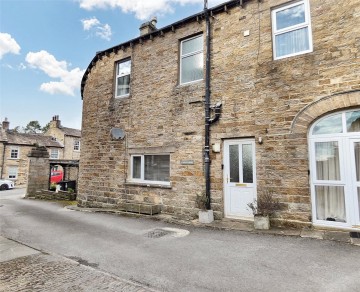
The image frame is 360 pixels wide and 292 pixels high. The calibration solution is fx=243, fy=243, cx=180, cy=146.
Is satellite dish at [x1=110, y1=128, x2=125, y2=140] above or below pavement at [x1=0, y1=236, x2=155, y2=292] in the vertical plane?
above

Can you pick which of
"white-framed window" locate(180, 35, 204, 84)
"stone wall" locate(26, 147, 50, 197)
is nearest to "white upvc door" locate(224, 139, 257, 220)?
"white-framed window" locate(180, 35, 204, 84)

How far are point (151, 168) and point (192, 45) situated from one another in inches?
185

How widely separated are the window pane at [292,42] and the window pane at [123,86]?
6.04m

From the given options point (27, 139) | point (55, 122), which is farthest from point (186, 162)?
point (55, 122)

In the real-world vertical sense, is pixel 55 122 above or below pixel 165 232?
above

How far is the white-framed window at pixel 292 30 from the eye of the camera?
6.45 meters

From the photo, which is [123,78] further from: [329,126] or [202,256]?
[202,256]

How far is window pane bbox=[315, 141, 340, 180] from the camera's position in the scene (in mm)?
5794

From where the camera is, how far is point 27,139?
1293 inches

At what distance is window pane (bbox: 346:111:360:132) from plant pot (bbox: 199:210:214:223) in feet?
13.4

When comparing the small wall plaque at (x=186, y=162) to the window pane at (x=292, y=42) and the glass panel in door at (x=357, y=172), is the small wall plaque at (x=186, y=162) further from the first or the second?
the glass panel in door at (x=357, y=172)

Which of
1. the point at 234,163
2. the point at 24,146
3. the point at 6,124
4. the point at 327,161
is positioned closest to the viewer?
the point at 327,161

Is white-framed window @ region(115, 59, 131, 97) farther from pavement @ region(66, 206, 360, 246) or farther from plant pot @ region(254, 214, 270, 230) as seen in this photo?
plant pot @ region(254, 214, 270, 230)

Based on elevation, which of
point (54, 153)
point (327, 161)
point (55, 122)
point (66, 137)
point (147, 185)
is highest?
point (55, 122)
